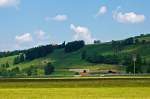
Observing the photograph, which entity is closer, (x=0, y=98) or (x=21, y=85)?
(x=0, y=98)

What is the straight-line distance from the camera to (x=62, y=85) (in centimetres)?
9112

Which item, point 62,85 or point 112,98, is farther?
point 62,85

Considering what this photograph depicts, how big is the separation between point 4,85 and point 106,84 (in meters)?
19.2

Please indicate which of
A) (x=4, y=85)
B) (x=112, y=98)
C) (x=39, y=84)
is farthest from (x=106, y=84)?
(x=112, y=98)

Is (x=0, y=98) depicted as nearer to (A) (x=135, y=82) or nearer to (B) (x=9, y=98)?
(B) (x=9, y=98)

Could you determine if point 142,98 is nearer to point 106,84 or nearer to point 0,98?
point 0,98

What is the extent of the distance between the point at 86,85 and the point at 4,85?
52.0ft

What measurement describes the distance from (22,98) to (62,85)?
40.5 metres

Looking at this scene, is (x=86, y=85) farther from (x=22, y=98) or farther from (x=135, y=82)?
(x=22, y=98)

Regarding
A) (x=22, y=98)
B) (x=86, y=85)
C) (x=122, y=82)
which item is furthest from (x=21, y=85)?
(x=22, y=98)

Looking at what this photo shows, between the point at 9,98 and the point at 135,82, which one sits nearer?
the point at 9,98

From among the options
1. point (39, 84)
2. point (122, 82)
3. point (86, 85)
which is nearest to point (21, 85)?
point (39, 84)

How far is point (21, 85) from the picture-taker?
305 ft

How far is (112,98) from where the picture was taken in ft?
166
